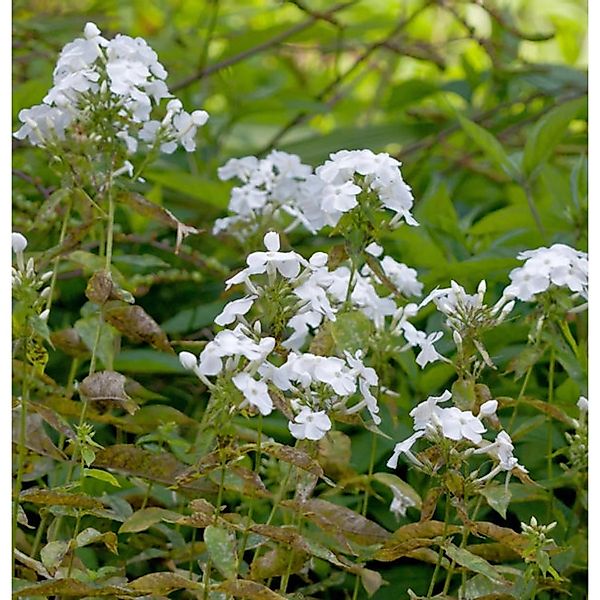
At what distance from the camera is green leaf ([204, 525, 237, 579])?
97 centimetres

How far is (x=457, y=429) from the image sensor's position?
3.25ft

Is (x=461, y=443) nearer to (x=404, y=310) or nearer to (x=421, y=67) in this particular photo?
(x=404, y=310)

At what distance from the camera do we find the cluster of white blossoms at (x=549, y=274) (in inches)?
44.9

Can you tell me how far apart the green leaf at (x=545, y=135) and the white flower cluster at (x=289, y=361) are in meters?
0.75

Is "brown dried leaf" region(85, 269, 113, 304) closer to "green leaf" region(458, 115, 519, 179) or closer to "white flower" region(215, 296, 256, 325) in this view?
"white flower" region(215, 296, 256, 325)

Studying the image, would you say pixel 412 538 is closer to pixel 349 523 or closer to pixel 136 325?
pixel 349 523

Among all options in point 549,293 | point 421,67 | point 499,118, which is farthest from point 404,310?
point 421,67

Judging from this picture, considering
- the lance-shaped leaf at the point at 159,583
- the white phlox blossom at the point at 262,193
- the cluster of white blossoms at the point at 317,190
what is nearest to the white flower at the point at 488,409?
the cluster of white blossoms at the point at 317,190

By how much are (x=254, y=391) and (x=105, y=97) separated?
0.43m

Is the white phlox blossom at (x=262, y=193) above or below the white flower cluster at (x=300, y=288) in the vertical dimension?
above

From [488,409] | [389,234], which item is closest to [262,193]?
[389,234]

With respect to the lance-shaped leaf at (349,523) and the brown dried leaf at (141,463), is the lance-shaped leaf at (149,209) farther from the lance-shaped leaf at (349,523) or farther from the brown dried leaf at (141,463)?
the lance-shaped leaf at (349,523)

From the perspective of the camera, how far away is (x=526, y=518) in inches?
57.2

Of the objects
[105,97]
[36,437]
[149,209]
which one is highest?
[105,97]
